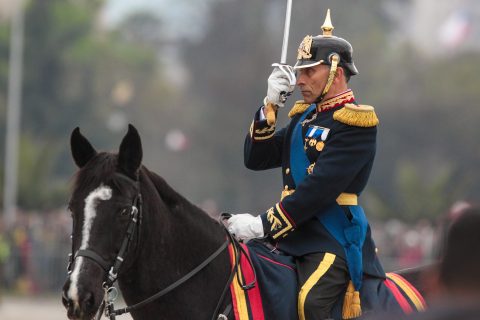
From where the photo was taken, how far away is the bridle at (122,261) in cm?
607

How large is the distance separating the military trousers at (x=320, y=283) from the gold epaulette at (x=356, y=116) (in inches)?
30.9

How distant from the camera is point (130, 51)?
60.9 metres

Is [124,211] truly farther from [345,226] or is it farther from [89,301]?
[345,226]

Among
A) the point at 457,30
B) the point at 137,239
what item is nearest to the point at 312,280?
the point at 137,239

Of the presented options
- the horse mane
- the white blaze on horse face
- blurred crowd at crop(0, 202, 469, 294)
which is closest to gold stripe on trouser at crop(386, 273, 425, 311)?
the horse mane

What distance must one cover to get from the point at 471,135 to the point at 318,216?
43121 millimetres

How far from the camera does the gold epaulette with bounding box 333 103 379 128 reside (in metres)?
6.77

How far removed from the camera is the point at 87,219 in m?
6.05

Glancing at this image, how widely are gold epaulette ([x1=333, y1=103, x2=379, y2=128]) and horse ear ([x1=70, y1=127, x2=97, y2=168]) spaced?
1.46 metres

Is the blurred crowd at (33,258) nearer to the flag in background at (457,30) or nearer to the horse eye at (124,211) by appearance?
the horse eye at (124,211)

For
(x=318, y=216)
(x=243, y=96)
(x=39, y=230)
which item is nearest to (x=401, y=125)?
(x=243, y=96)

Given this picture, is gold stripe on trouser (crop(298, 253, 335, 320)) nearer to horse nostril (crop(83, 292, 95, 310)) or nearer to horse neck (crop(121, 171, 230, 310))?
horse neck (crop(121, 171, 230, 310))

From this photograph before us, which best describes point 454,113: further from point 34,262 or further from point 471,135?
point 34,262

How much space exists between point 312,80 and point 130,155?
1.29 meters
